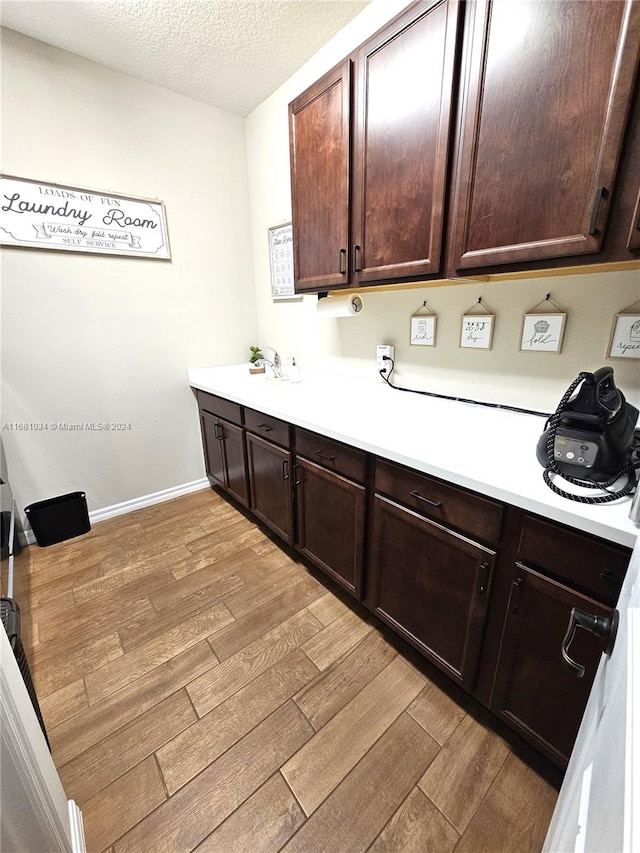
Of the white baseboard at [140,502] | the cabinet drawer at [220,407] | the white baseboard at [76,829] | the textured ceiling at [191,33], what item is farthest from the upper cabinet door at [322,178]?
the white baseboard at [76,829]

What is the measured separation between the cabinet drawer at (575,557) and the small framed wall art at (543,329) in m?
0.69

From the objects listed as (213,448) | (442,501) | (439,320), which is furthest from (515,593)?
(213,448)

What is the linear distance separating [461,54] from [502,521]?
1.35 m

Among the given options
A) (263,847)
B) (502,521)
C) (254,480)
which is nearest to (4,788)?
(263,847)

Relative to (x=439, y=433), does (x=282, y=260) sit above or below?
above

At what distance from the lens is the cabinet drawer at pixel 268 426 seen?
5.50 ft

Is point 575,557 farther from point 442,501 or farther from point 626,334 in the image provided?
point 626,334

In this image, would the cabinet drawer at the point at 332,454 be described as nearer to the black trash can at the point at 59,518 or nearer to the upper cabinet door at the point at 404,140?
the upper cabinet door at the point at 404,140

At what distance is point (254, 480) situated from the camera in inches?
81.3

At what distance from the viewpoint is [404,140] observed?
1.20 meters

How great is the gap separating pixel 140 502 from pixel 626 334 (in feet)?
8.92

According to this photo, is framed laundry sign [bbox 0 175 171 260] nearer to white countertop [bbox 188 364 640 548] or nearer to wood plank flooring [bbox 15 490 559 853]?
white countertop [bbox 188 364 640 548]

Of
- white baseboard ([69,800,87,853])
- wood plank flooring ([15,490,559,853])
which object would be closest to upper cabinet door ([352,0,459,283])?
wood plank flooring ([15,490,559,853])

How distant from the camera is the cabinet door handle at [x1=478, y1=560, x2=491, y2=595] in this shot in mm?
1004
